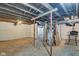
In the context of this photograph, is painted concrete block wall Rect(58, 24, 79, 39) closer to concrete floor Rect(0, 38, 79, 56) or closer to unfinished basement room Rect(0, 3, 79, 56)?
unfinished basement room Rect(0, 3, 79, 56)

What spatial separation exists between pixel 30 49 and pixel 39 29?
1.18 feet

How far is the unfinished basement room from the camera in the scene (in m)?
2.21

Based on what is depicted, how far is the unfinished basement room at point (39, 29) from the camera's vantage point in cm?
221

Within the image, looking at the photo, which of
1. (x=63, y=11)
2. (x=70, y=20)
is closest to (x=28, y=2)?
(x=63, y=11)

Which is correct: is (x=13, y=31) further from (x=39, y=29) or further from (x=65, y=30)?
(x=65, y=30)

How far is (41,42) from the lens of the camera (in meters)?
Answer: 2.30

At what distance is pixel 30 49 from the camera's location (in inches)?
89.7

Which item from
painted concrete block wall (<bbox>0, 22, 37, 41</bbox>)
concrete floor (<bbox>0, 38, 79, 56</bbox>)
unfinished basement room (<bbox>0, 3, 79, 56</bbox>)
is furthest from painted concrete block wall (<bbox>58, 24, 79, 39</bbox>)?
painted concrete block wall (<bbox>0, 22, 37, 41</bbox>)

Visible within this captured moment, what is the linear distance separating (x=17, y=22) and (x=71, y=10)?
0.89 meters

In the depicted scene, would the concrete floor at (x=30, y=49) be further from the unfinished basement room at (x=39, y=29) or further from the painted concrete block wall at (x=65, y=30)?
the painted concrete block wall at (x=65, y=30)

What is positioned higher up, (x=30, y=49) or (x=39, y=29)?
(x=39, y=29)

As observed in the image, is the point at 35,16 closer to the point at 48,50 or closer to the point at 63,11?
the point at 63,11

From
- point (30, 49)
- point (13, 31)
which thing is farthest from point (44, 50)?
point (13, 31)

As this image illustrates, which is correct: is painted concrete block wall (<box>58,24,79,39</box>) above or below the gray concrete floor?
above
